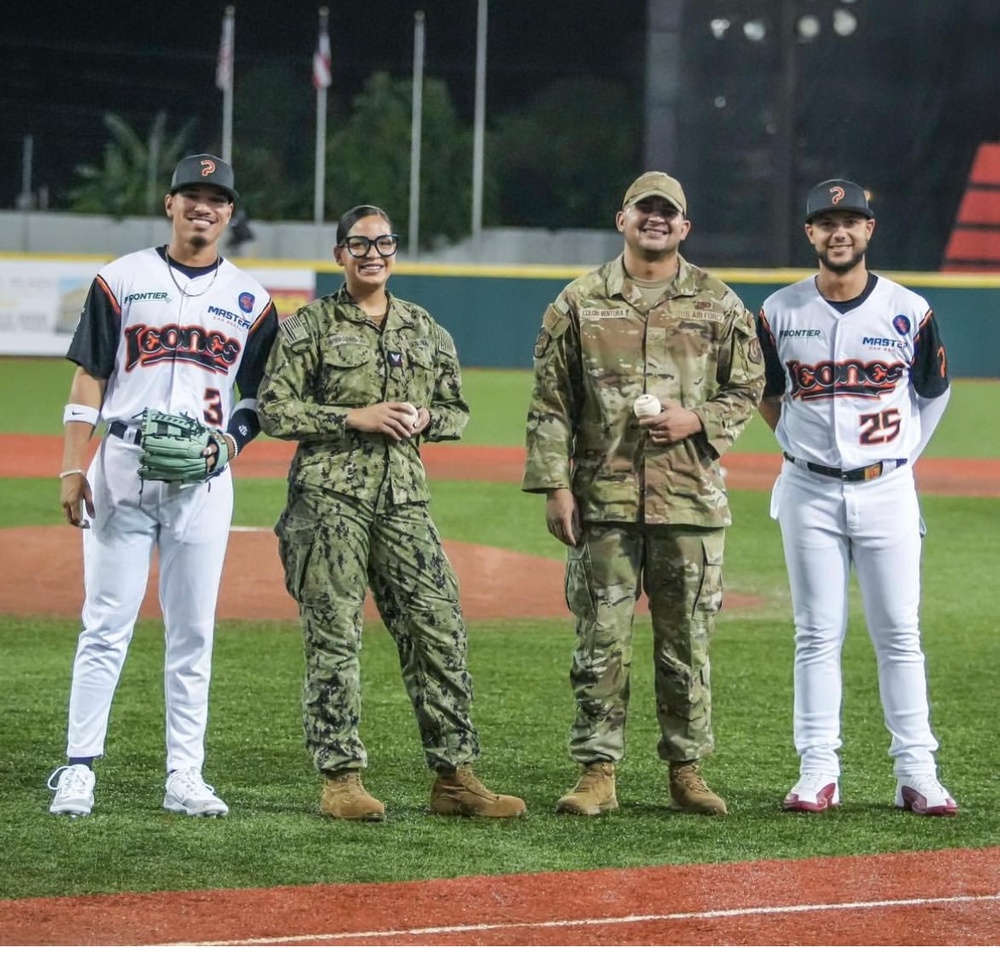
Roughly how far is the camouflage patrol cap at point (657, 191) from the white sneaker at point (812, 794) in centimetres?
177

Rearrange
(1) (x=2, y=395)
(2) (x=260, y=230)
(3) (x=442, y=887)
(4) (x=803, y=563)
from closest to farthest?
(3) (x=442, y=887), (4) (x=803, y=563), (1) (x=2, y=395), (2) (x=260, y=230)

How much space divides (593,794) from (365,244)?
1.77 metres

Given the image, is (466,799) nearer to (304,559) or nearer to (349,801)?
(349,801)

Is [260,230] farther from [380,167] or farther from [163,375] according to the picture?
[163,375]

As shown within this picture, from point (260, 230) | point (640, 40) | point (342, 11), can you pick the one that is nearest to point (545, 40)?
point (640, 40)

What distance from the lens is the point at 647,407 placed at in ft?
16.1

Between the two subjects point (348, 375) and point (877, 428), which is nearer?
point (348, 375)

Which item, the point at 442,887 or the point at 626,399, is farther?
the point at 626,399

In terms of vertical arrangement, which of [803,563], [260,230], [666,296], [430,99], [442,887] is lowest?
[442,887]

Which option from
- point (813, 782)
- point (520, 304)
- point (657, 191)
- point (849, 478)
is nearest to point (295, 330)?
point (657, 191)

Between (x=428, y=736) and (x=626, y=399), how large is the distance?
1.16 metres

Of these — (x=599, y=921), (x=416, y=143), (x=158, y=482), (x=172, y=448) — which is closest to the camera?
(x=599, y=921)

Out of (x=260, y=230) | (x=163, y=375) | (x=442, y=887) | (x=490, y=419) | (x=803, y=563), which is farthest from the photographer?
(x=260, y=230)

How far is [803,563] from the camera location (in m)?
5.28
